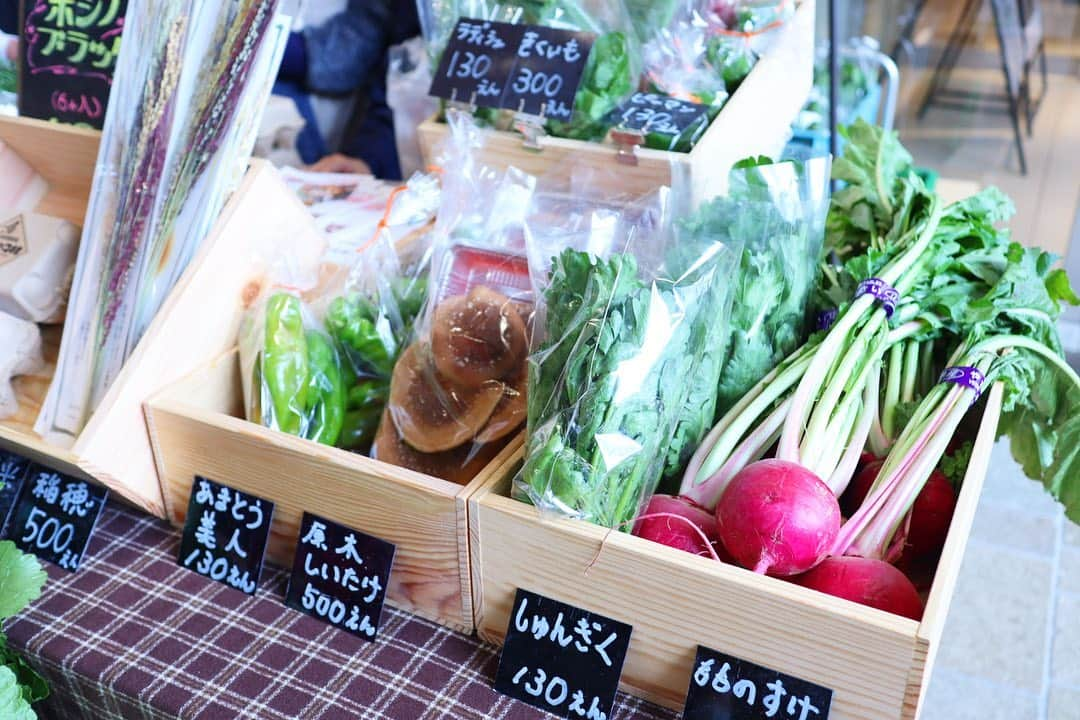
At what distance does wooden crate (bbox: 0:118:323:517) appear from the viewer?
110 centimetres

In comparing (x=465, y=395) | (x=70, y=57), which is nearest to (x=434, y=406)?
(x=465, y=395)

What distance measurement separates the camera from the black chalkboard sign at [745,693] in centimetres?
83

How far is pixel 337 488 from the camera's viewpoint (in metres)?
1.01

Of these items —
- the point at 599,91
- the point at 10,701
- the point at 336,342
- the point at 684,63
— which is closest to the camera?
the point at 10,701

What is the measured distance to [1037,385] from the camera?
3.99ft

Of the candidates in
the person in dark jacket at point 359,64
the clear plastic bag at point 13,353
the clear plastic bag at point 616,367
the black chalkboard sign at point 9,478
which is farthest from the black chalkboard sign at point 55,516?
the person in dark jacket at point 359,64

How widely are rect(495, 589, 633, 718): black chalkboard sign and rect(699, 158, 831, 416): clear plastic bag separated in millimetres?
357

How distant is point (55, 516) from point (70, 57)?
0.70 meters

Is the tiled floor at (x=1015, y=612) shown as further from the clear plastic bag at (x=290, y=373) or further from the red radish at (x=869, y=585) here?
the clear plastic bag at (x=290, y=373)

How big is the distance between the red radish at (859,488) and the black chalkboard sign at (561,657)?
0.34 meters

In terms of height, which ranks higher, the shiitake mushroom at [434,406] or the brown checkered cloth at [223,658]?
the shiitake mushroom at [434,406]

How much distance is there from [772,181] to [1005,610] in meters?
1.30

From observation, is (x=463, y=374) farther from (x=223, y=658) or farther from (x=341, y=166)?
(x=341, y=166)

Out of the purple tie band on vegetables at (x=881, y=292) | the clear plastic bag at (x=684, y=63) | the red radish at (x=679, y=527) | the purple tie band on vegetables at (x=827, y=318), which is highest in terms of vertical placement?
the clear plastic bag at (x=684, y=63)
